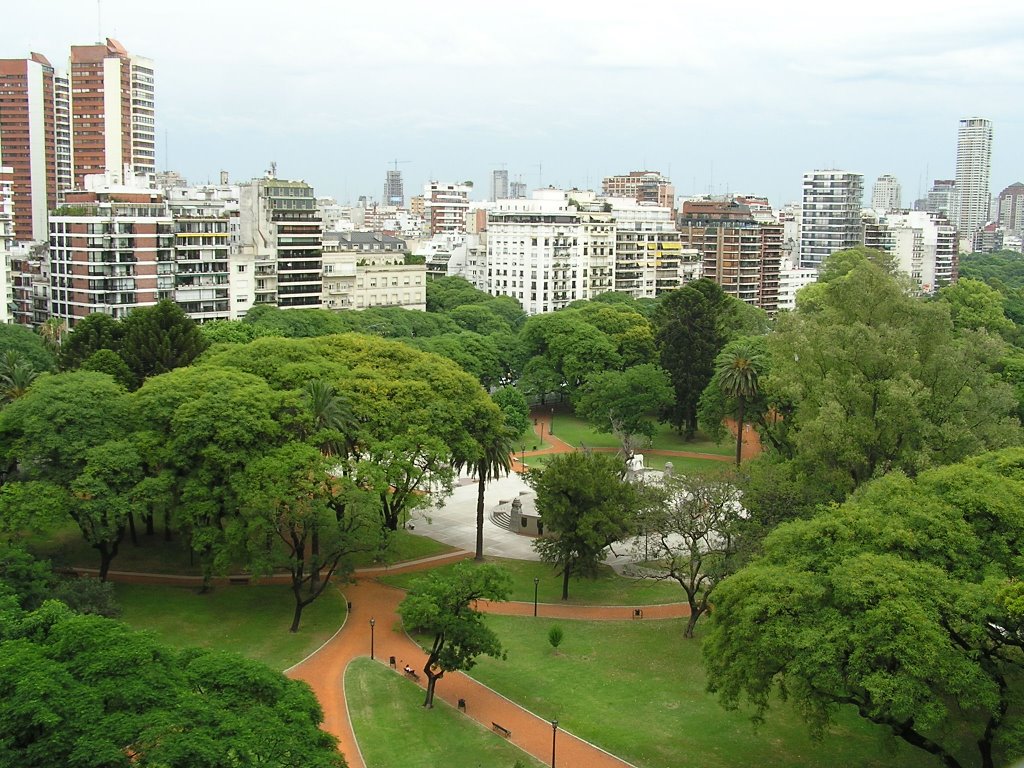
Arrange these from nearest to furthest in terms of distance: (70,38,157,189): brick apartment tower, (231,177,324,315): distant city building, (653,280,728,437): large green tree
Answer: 1. (653,280,728,437): large green tree
2. (231,177,324,315): distant city building
3. (70,38,157,189): brick apartment tower

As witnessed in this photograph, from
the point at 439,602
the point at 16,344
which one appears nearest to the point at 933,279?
the point at 16,344

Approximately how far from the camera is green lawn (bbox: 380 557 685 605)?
167 feet

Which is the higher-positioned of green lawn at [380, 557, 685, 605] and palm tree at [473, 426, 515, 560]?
palm tree at [473, 426, 515, 560]

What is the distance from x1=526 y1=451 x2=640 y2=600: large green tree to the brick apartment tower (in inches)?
4453

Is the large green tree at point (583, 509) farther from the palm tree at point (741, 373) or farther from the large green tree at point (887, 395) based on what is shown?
the palm tree at point (741, 373)

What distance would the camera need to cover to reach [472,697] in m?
40.1

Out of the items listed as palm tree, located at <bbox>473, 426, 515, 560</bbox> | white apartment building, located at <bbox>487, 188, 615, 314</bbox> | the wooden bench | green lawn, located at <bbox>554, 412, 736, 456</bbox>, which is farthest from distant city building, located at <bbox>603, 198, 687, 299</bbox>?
the wooden bench

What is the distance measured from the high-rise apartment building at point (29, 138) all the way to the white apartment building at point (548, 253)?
6562 centimetres

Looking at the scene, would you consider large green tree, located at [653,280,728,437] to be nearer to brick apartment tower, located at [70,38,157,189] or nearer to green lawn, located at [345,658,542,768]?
green lawn, located at [345,658,542,768]

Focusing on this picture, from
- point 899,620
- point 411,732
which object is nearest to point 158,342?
point 411,732

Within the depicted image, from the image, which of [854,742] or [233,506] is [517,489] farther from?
[854,742]

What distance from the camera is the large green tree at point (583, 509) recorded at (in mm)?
48562

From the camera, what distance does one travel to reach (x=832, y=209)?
196000 mm

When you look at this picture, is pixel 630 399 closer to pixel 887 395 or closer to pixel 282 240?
pixel 887 395
